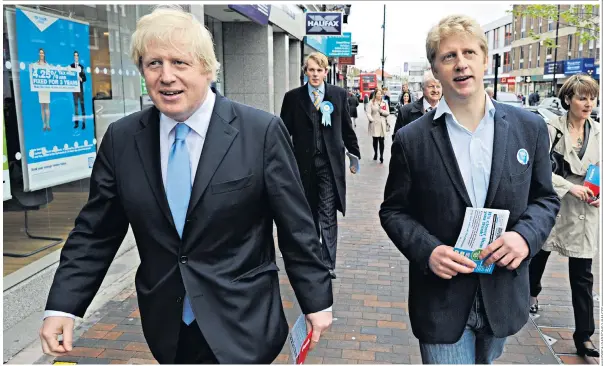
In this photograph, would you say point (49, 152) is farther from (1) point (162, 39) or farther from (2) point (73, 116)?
(1) point (162, 39)

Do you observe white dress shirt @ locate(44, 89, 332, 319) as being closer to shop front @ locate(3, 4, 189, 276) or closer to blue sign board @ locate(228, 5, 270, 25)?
shop front @ locate(3, 4, 189, 276)

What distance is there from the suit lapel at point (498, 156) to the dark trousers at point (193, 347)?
1.23 metres

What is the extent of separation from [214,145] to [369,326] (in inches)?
108

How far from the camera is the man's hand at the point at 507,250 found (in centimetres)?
214

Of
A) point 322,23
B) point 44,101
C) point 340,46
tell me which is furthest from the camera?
point 340,46

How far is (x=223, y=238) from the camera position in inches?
79.4

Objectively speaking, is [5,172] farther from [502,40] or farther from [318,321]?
[502,40]

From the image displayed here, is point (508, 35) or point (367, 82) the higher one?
point (508, 35)

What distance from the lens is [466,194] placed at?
221 cm

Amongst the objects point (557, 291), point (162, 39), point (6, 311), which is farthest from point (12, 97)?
point (557, 291)

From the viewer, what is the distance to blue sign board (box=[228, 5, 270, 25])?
10.6 metres

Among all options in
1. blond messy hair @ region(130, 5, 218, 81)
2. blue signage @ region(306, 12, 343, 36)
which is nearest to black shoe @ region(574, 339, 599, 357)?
blond messy hair @ region(130, 5, 218, 81)

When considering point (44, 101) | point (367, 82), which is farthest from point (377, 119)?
point (367, 82)

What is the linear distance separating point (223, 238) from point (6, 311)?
294cm
